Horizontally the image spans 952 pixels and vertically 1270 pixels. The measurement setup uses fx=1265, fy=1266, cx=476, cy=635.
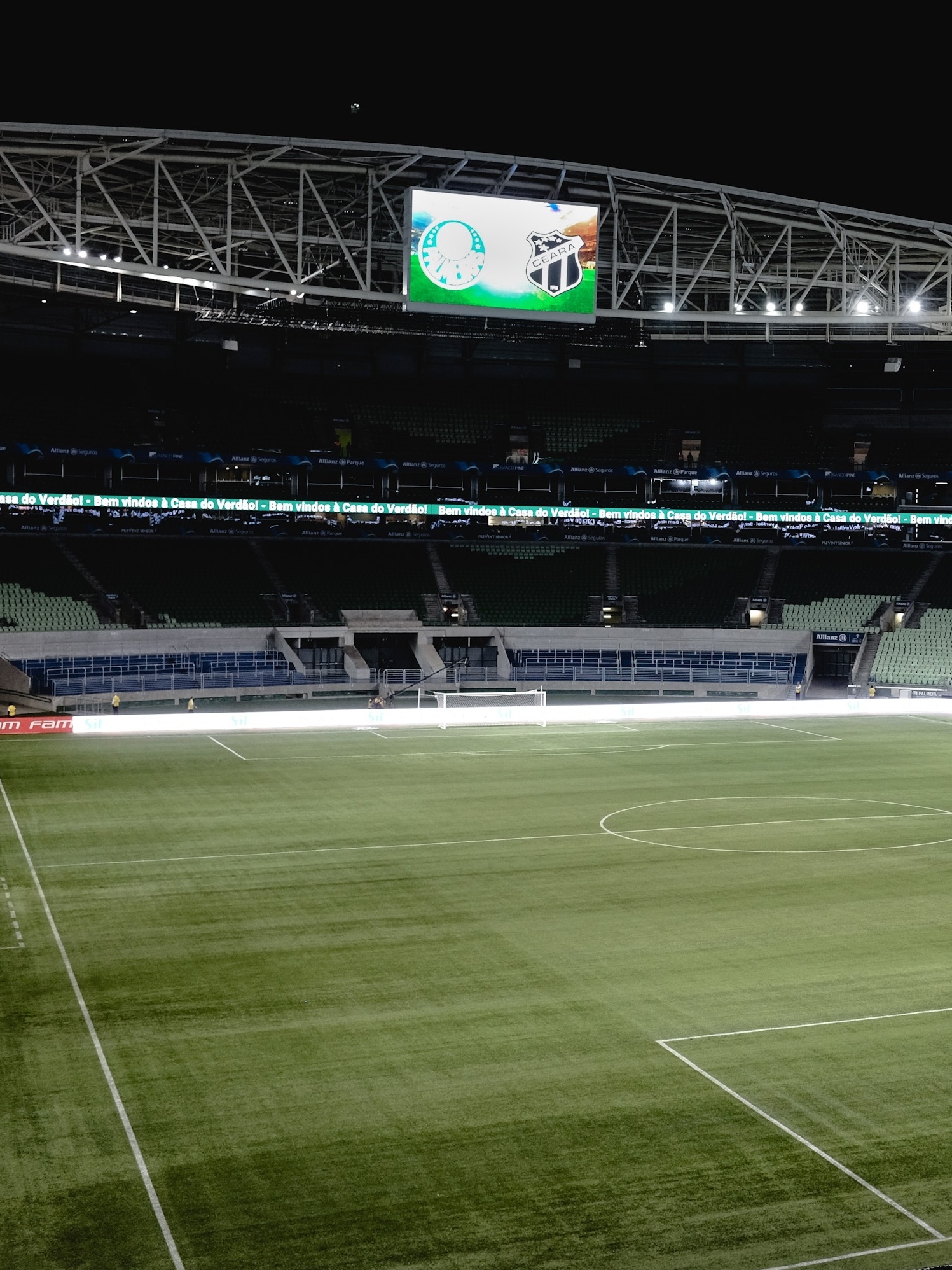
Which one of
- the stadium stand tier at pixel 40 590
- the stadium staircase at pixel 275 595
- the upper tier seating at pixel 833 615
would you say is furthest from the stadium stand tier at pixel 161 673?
the upper tier seating at pixel 833 615

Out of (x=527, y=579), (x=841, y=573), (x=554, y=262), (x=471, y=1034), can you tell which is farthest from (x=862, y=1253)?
(x=841, y=573)

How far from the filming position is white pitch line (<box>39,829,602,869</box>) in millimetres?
24906

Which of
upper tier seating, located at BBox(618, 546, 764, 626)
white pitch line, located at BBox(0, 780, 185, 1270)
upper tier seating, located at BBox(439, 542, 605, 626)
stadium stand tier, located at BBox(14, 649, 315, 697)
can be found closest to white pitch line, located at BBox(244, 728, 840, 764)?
stadium stand tier, located at BBox(14, 649, 315, 697)

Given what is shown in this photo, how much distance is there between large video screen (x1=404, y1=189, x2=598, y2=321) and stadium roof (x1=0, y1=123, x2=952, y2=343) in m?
1.24

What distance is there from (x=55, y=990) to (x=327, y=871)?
307 inches

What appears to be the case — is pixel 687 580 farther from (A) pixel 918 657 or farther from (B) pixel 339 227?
(B) pixel 339 227

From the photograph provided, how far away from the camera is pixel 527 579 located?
66.7 meters

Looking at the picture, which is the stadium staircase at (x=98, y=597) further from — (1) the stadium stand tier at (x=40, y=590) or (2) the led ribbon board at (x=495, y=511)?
(2) the led ribbon board at (x=495, y=511)

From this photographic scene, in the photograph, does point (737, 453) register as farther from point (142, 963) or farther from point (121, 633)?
point (142, 963)

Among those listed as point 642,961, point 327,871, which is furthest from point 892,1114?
point 327,871

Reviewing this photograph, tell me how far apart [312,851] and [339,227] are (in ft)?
95.2

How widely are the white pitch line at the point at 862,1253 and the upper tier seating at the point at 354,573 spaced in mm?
51039

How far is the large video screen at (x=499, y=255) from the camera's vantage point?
139 ft

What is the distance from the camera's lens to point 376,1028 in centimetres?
1603
